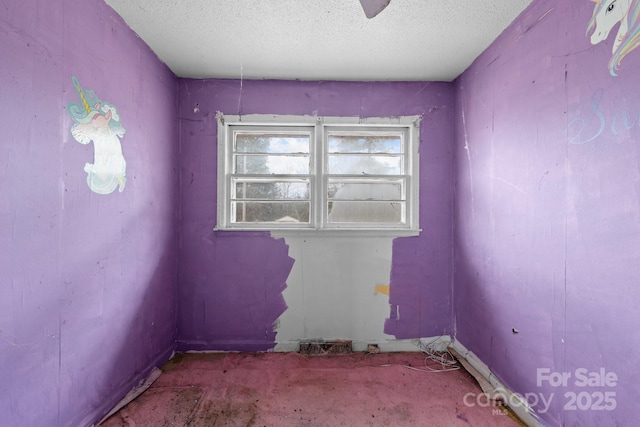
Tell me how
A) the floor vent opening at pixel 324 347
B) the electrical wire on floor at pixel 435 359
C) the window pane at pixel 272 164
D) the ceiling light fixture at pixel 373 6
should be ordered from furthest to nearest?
the window pane at pixel 272 164
the floor vent opening at pixel 324 347
the electrical wire on floor at pixel 435 359
the ceiling light fixture at pixel 373 6

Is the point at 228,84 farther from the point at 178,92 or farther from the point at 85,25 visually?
the point at 85,25

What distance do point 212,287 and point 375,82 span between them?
239cm

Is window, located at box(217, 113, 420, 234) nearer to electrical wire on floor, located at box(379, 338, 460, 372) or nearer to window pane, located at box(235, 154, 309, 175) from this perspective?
window pane, located at box(235, 154, 309, 175)

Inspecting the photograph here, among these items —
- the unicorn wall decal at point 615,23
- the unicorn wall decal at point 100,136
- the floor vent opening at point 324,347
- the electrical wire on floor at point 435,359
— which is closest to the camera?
the unicorn wall decal at point 615,23

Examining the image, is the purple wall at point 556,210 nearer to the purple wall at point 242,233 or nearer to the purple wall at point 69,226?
the purple wall at point 242,233

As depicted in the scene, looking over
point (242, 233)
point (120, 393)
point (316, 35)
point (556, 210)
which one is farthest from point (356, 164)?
point (120, 393)

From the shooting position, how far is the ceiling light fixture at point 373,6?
1.56 metres

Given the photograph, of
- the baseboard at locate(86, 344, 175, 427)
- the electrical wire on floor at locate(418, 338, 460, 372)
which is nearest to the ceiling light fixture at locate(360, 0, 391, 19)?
the electrical wire on floor at locate(418, 338, 460, 372)

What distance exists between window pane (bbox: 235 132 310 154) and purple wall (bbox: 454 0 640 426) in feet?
4.85

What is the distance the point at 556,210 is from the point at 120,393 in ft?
9.30

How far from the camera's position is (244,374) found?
84.7 inches

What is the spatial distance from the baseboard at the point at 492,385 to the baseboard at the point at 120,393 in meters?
2.47

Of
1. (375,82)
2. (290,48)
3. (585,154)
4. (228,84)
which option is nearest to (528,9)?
(585,154)

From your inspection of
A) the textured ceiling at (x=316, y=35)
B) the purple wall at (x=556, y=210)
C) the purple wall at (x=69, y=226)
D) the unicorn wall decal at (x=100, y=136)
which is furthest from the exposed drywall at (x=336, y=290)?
the textured ceiling at (x=316, y=35)
